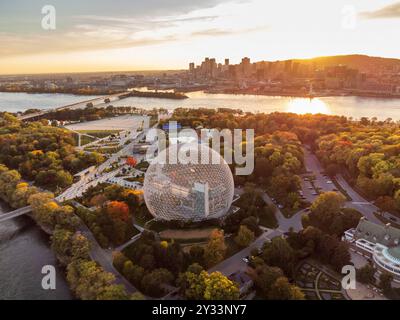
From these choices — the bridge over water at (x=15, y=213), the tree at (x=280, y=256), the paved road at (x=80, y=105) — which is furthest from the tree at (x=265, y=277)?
the paved road at (x=80, y=105)

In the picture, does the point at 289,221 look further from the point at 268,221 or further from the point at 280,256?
the point at 280,256

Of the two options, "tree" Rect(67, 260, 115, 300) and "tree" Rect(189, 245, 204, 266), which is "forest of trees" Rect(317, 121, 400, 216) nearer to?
"tree" Rect(189, 245, 204, 266)

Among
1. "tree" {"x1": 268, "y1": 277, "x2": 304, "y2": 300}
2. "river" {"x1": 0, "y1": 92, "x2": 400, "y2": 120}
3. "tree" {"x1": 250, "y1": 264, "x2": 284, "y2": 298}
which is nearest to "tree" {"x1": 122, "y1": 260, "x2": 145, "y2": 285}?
"tree" {"x1": 250, "y1": 264, "x2": 284, "y2": 298}

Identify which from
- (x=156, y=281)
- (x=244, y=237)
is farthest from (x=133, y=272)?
(x=244, y=237)

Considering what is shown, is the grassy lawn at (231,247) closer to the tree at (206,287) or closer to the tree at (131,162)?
the tree at (206,287)

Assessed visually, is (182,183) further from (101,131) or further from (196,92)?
(196,92)

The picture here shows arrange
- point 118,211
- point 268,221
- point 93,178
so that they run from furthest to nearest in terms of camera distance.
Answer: point 93,178, point 268,221, point 118,211
